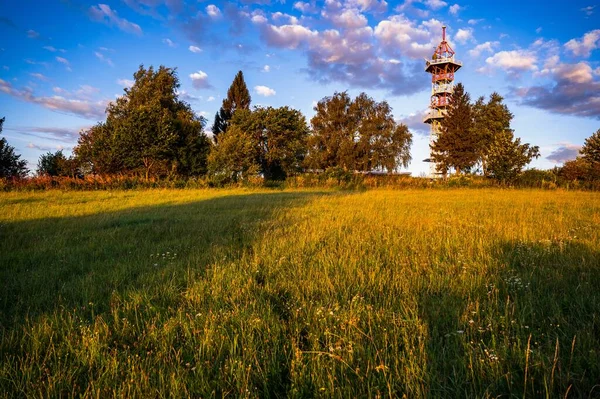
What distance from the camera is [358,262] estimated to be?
4.14 metres

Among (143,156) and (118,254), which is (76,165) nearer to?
(143,156)

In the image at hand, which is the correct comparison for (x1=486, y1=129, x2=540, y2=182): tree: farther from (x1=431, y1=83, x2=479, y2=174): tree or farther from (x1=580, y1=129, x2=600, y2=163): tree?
(x1=431, y1=83, x2=479, y2=174): tree

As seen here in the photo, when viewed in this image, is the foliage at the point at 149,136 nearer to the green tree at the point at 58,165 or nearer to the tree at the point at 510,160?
the green tree at the point at 58,165

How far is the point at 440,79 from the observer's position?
57.8m

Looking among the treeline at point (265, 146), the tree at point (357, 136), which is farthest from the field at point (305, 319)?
the tree at point (357, 136)

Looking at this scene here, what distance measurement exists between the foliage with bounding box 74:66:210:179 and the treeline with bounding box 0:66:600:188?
0.39 feet

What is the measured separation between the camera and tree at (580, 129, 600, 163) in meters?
29.6

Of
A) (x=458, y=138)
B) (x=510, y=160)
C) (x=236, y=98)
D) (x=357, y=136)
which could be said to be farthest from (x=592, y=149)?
(x=236, y=98)

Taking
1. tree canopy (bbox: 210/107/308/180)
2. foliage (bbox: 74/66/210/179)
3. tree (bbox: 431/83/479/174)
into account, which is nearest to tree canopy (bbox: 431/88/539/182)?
tree (bbox: 431/83/479/174)

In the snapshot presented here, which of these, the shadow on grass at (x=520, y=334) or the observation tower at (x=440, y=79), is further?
the observation tower at (x=440, y=79)

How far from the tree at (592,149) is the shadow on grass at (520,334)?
1448 inches

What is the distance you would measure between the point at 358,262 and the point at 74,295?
11.1ft

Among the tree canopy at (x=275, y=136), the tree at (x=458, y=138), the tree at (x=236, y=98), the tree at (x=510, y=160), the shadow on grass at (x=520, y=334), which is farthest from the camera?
the tree at (x=236, y=98)

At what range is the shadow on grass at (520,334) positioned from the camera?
1.76 m
